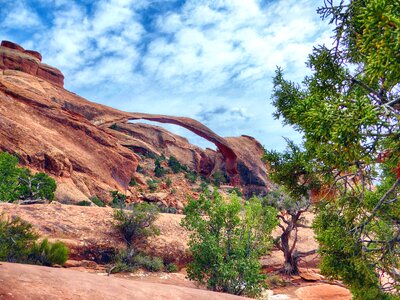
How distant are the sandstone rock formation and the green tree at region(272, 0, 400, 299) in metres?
20.1

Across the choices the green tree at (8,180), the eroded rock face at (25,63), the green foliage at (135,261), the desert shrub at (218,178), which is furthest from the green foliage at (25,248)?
the desert shrub at (218,178)

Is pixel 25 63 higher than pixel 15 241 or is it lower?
higher

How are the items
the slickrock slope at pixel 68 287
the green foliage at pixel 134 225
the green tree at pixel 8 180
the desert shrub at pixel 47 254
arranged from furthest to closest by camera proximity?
the green tree at pixel 8 180
the green foliage at pixel 134 225
the desert shrub at pixel 47 254
the slickrock slope at pixel 68 287

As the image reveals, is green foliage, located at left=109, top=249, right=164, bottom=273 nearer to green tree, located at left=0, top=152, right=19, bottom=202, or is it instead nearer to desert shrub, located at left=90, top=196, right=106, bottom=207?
green tree, located at left=0, top=152, right=19, bottom=202

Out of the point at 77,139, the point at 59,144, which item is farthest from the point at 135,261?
the point at 77,139

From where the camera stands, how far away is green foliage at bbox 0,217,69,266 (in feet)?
41.2

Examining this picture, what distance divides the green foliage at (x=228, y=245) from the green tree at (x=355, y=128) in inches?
203

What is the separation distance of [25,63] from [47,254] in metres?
37.9

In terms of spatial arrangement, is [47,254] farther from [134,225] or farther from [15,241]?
[134,225]

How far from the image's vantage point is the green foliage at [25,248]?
12562 mm

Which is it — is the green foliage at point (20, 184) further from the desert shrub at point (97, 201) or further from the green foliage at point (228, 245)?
the green foliage at point (228, 245)

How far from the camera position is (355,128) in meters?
5.48

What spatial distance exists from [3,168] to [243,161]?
128 feet

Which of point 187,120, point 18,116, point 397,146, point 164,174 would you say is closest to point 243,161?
point 187,120
